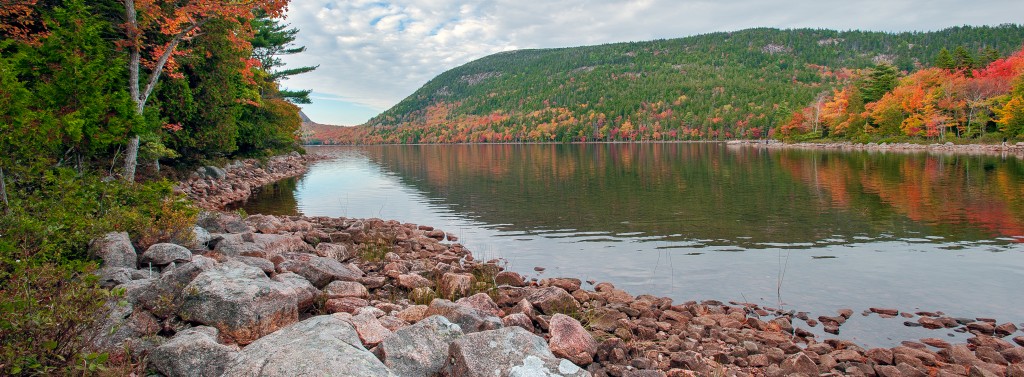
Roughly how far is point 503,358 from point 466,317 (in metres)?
1.68

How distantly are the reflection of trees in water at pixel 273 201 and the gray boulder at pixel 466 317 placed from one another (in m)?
20.0

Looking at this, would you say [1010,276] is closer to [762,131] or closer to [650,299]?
[650,299]

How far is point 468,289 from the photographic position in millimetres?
10805

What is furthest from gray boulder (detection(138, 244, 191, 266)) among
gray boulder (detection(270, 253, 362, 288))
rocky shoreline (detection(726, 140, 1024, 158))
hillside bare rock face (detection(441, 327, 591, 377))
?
rocky shoreline (detection(726, 140, 1024, 158))

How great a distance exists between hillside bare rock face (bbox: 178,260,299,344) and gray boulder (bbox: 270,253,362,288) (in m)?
2.70

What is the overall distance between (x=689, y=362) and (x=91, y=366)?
6827 millimetres

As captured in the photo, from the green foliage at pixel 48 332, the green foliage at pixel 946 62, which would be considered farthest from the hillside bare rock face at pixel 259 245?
the green foliage at pixel 946 62

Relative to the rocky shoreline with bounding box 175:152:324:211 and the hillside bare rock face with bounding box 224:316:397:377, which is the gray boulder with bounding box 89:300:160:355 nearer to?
the hillside bare rock face with bounding box 224:316:397:377

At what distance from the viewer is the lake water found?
40.0 ft

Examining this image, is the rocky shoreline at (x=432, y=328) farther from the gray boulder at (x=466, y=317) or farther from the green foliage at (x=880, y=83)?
the green foliage at (x=880, y=83)

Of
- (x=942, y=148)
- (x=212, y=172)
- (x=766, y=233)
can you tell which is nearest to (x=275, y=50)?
(x=212, y=172)

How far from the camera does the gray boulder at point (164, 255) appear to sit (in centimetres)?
917

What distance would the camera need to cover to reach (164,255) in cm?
923

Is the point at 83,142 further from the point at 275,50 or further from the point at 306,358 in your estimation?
the point at 275,50
